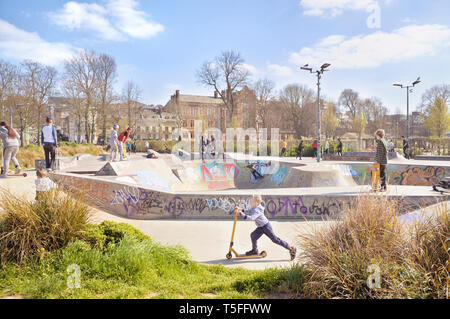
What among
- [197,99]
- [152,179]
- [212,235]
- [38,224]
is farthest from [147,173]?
[197,99]

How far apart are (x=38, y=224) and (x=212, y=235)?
3894mm

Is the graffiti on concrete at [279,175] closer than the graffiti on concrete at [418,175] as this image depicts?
No

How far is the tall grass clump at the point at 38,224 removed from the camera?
419 cm

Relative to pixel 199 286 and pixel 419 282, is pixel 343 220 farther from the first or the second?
pixel 199 286

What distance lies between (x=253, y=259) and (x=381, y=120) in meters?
77.1

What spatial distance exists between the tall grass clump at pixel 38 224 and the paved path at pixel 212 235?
0.60 m

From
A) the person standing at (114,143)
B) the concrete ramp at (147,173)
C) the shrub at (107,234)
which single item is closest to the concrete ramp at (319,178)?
the concrete ramp at (147,173)

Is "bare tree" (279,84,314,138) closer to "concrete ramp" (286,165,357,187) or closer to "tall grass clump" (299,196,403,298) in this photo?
"concrete ramp" (286,165,357,187)

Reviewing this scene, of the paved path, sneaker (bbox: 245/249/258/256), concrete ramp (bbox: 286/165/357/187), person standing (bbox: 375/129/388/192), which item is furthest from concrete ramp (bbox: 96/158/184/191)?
person standing (bbox: 375/129/388/192)

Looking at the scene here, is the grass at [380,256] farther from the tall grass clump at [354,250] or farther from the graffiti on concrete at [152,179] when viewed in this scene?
the graffiti on concrete at [152,179]

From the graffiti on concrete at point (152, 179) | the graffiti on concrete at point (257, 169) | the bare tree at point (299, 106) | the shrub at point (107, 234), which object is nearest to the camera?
the shrub at point (107, 234)

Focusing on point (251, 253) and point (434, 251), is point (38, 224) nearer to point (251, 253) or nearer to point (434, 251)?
point (251, 253)

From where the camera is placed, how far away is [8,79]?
91.7 ft

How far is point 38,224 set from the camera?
4379mm
